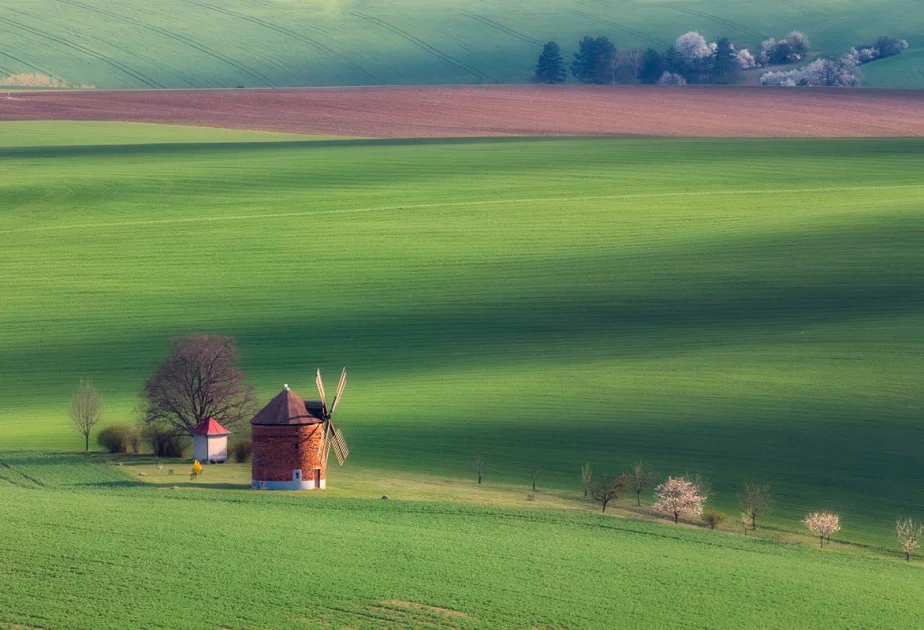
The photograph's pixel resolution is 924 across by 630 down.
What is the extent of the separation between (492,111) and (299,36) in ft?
132

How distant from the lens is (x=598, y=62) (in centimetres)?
13350

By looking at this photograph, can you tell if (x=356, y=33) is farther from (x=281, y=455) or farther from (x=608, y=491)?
(x=608, y=491)

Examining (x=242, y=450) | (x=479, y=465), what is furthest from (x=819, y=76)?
(x=479, y=465)

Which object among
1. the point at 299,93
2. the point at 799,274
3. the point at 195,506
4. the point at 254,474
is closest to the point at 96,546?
the point at 195,506

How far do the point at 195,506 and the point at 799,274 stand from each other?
38.0m

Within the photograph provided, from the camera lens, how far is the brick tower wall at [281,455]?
1863 inches

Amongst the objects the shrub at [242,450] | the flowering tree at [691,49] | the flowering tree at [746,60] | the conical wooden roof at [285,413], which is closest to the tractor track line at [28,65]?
the flowering tree at [691,49]

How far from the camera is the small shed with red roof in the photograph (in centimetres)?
5162

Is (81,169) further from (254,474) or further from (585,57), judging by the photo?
(585,57)

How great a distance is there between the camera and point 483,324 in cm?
6619

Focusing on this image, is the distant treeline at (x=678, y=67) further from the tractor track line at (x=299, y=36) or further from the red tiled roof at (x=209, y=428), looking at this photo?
the red tiled roof at (x=209, y=428)

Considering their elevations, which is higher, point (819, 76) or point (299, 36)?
point (299, 36)

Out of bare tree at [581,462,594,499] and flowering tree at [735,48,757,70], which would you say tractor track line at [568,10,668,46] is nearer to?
flowering tree at [735,48,757,70]

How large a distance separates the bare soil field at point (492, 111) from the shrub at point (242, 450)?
51.4 meters
